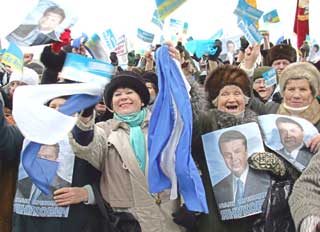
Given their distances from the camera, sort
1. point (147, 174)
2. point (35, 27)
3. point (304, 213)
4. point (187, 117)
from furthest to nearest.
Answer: point (35, 27) < point (147, 174) < point (187, 117) < point (304, 213)

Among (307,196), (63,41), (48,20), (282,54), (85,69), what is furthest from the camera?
(282,54)

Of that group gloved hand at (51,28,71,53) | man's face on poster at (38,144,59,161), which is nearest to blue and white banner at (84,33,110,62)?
gloved hand at (51,28,71,53)

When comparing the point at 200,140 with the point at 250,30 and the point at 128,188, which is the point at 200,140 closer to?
the point at 128,188

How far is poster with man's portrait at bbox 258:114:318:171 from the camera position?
11.5 feet

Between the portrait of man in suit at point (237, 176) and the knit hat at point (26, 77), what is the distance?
2.00m

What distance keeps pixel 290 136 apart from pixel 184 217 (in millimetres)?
829

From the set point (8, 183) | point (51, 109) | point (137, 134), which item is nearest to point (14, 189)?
point (8, 183)

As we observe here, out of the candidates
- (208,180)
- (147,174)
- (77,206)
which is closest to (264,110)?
(208,180)

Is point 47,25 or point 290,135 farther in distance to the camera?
point 47,25

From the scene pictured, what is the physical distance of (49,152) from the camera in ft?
11.7

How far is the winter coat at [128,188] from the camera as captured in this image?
3570mm

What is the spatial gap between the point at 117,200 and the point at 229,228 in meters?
0.71

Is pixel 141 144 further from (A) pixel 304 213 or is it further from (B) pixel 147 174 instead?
(A) pixel 304 213

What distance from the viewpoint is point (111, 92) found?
3758 mm
